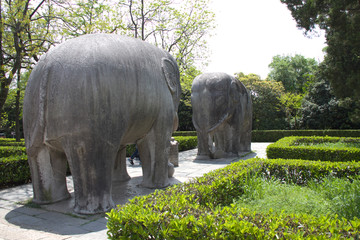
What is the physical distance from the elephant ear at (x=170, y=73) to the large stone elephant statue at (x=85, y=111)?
0.55 meters

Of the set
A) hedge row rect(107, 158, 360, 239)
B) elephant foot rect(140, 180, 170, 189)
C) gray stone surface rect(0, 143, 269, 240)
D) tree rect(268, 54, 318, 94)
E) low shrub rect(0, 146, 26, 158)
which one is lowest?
gray stone surface rect(0, 143, 269, 240)

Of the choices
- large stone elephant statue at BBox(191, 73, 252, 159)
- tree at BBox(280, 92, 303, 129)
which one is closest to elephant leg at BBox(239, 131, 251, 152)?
large stone elephant statue at BBox(191, 73, 252, 159)

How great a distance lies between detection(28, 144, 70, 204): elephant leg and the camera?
186 inches

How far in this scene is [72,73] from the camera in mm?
4254

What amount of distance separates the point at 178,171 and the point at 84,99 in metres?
4.91

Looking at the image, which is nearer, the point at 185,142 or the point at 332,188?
the point at 332,188

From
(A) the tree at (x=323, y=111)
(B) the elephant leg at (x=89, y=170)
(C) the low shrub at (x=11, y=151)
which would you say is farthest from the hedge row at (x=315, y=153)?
(A) the tree at (x=323, y=111)

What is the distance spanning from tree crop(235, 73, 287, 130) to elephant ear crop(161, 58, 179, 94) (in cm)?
2445

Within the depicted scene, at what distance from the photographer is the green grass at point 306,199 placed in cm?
375

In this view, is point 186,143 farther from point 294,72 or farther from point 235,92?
point 294,72

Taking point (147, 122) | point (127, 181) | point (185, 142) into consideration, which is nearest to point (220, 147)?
point (185, 142)

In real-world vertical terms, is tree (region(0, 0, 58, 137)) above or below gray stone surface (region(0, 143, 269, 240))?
above

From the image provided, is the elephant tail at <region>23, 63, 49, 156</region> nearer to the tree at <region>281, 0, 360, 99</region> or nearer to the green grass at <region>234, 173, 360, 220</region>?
the green grass at <region>234, 173, 360, 220</region>

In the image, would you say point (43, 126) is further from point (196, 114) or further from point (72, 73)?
point (196, 114)
